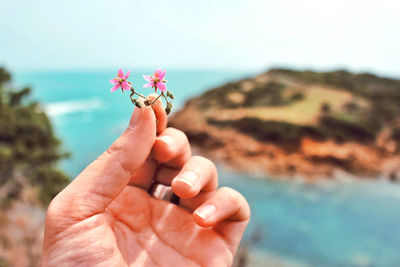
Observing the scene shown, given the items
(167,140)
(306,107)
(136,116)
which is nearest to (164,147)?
(167,140)

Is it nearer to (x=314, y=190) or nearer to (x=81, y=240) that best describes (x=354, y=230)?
(x=314, y=190)

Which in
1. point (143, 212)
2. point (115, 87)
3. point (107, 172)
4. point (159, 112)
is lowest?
point (143, 212)

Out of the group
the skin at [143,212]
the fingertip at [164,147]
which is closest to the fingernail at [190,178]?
the skin at [143,212]

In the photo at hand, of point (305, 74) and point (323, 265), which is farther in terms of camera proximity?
point (305, 74)

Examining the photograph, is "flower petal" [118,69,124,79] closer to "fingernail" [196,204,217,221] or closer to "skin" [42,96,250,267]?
"skin" [42,96,250,267]

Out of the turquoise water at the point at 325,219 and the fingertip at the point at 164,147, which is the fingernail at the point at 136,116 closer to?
the fingertip at the point at 164,147

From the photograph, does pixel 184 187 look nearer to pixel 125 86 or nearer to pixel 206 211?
pixel 206 211

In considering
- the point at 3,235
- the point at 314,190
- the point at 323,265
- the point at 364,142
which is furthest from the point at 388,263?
the point at 3,235
